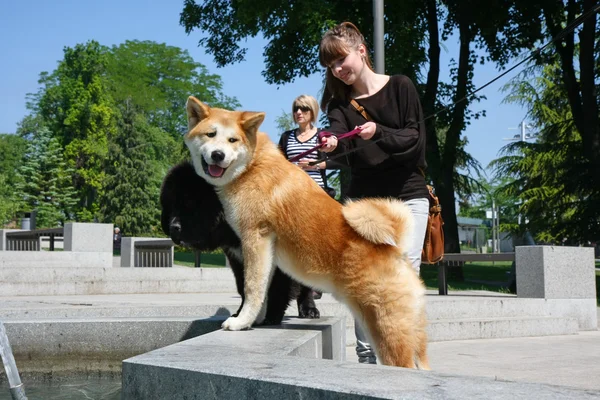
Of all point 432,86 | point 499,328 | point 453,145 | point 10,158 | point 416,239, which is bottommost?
point 499,328

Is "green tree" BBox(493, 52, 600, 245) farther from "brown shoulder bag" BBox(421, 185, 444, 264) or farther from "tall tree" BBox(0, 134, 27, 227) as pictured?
"tall tree" BBox(0, 134, 27, 227)

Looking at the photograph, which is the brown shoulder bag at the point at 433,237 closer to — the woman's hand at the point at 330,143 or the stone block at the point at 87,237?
the woman's hand at the point at 330,143

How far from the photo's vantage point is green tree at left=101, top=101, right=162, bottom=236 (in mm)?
51062

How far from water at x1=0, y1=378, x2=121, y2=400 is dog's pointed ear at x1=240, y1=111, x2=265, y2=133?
1942mm

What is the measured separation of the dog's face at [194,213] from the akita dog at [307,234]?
314 millimetres

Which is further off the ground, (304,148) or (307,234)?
(304,148)

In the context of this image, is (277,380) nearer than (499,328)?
Yes

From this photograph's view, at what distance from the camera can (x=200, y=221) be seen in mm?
4453

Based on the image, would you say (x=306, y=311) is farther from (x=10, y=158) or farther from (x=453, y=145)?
(x=10, y=158)

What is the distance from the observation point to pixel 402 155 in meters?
4.27

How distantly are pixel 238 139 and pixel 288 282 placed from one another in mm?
1155

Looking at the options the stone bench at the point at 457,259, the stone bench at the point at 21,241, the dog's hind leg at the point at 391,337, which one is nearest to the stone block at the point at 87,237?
the stone bench at the point at 21,241

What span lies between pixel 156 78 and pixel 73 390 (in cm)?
4958

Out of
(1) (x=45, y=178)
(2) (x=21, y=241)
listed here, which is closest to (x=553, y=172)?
(2) (x=21, y=241)
